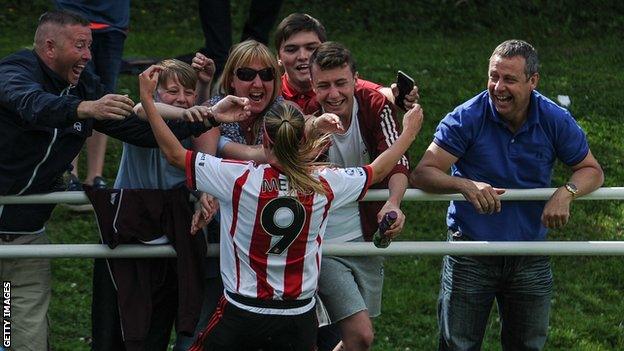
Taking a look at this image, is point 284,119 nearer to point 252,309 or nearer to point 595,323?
point 252,309

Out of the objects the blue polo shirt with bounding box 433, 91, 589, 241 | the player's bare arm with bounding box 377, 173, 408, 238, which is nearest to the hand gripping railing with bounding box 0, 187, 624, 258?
the player's bare arm with bounding box 377, 173, 408, 238

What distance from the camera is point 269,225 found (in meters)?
5.67

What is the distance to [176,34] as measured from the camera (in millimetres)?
14297

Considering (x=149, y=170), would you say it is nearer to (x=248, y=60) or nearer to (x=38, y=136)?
(x=38, y=136)

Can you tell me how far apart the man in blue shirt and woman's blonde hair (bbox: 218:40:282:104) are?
0.76 meters

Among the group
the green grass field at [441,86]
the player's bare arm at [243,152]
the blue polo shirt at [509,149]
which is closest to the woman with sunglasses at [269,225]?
the player's bare arm at [243,152]

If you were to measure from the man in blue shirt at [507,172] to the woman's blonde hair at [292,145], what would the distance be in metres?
0.72

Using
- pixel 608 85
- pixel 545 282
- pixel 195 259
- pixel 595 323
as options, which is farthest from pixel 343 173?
pixel 608 85

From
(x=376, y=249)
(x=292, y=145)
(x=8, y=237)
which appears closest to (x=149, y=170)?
(x=8, y=237)

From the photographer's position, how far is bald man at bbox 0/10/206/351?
5949mm

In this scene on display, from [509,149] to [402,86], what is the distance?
580mm

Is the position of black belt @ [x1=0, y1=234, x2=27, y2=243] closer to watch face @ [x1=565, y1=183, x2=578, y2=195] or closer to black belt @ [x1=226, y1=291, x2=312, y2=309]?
black belt @ [x1=226, y1=291, x2=312, y2=309]

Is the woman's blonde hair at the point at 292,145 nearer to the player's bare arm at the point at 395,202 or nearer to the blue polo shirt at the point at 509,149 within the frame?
the player's bare arm at the point at 395,202

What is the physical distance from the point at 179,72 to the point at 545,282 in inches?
77.5
